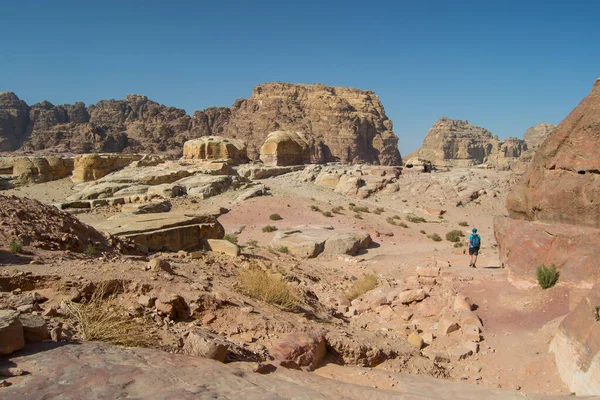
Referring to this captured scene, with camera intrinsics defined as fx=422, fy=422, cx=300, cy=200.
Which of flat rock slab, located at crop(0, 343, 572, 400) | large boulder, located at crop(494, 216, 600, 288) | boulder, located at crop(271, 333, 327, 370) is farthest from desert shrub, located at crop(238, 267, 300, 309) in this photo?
large boulder, located at crop(494, 216, 600, 288)

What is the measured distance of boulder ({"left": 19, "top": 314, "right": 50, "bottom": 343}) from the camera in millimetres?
2918

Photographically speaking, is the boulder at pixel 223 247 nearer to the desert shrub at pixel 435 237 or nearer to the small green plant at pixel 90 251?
the small green plant at pixel 90 251

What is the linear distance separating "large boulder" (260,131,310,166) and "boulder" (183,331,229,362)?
1134 inches

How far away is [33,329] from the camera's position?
295 cm

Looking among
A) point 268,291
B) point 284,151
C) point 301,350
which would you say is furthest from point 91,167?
point 301,350

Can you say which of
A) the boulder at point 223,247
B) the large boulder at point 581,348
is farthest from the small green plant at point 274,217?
the large boulder at point 581,348

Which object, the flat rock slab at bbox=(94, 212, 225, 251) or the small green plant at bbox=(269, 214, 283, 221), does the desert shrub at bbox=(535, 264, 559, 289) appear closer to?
the flat rock slab at bbox=(94, 212, 225, 251)

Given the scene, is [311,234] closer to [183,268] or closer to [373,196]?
[183,268]

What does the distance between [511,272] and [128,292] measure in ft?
20.7

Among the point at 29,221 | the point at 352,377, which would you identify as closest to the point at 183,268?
the point at 29,221

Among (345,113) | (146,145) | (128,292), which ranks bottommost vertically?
(128,292)

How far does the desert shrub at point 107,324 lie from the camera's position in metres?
3.37

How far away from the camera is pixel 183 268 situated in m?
6.77

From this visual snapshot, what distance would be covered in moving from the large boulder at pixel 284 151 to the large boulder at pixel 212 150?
8.77ft
